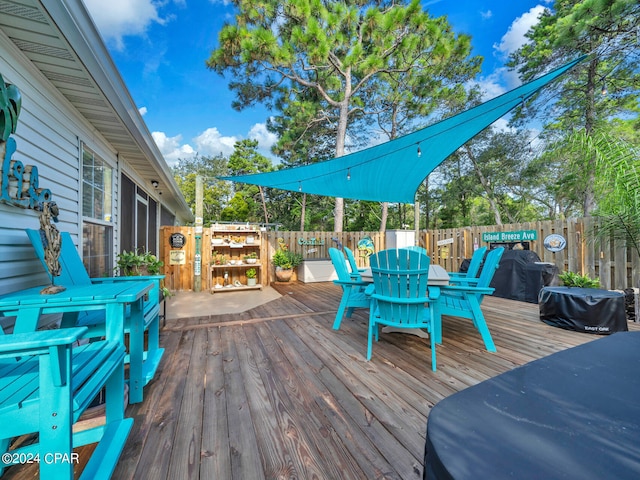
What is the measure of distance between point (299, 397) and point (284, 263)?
17.4 ft

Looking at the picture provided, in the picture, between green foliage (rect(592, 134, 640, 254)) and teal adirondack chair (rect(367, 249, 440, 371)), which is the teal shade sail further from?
teal adirondack chair (rect(367, 249, 440, 371))

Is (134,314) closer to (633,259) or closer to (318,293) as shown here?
(318,293)

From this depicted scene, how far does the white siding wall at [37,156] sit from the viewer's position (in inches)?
66.6

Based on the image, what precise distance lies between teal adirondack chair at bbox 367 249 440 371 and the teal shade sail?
5.74 ft

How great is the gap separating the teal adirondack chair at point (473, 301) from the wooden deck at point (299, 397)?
0.18 m

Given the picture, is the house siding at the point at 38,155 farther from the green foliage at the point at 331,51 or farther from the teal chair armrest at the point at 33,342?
the green foliage at the point at 331,51

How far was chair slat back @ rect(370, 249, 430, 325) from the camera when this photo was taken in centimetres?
239

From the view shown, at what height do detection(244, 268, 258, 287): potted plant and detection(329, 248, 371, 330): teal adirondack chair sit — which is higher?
detection(329, 248, 371, 330): teal adirondack chair

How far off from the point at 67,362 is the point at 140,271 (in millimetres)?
2781

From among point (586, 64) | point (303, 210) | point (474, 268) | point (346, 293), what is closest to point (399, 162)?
point (474, 268)

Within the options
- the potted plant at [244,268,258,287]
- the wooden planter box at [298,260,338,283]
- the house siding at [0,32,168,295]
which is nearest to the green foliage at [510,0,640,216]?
the wooden planter box at [298,260,338,283]

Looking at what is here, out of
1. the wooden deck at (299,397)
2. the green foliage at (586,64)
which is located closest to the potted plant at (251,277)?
the wooden deck at (299,397)

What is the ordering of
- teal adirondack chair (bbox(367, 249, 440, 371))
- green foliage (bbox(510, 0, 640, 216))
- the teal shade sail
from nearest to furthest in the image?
1. teal adirondack chair (bbox(367, 249, 440, 371))
2. the teal shade sail
3. green foliage (bbox(510, 0, 640, 216))

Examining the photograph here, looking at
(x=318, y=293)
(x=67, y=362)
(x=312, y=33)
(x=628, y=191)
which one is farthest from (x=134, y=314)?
(x=312, y=33)
